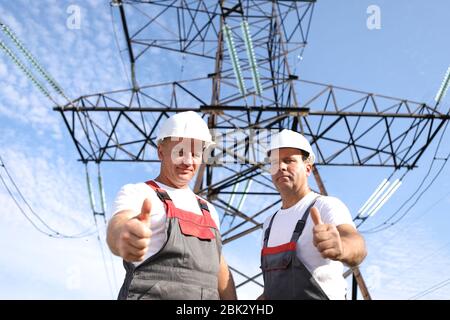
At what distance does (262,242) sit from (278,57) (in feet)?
28.7

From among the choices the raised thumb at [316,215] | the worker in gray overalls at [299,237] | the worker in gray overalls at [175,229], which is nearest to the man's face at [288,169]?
the worker in gray overalls at [299,237]

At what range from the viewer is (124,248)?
200 cm

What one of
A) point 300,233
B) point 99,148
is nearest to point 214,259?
point 300,233

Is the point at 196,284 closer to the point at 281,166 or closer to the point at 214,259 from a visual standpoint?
the point at 214,259

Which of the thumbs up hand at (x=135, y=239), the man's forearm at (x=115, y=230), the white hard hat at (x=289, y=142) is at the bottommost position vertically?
the thumbs up hand at (x=135, y=239)

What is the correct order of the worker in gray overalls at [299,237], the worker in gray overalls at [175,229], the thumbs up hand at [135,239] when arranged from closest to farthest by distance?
the thumbs up hand at [135,239] → the worker in gray overalls at [175,229] → the worker in gray overalls at [299,237]

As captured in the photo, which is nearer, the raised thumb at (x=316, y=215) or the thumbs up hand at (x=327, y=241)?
the thumbs up hand at (x=327, y=241)

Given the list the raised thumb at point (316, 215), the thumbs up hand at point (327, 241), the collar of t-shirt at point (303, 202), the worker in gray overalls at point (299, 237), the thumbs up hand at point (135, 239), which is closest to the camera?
the thumbs up hand at point (135, 239)

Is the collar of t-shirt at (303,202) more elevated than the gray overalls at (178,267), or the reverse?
the collar of t-shirt at (303,202)

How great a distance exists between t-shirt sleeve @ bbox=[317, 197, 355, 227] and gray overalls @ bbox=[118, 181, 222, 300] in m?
0.75

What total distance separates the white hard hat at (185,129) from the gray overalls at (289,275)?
88cm

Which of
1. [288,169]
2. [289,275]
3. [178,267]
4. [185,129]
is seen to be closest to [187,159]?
[185,129]

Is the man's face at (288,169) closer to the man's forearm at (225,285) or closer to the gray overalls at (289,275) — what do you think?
the gray overalls at (289,275)

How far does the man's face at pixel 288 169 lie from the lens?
10.1ft
